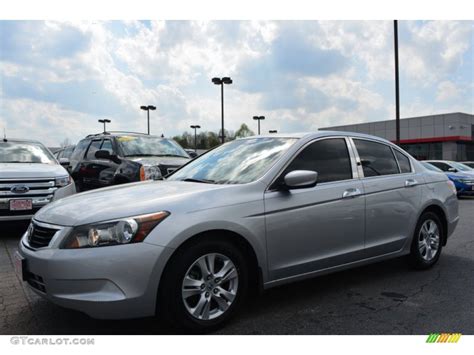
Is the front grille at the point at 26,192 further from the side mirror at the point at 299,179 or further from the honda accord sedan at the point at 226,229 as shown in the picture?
the side mirror at the point at 299,179

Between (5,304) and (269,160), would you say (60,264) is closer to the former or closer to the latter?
(5,304)

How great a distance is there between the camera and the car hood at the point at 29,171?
22.8ft

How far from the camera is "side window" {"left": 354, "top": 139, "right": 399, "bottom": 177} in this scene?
15.7 ft

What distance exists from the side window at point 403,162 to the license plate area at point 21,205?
5380 mm

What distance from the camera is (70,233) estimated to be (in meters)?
3.18

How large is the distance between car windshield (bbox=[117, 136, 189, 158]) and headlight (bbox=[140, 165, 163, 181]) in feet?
3.29

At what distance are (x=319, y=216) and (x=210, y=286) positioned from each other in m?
1.24

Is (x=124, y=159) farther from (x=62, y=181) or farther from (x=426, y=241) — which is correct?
(x=426, y=241)

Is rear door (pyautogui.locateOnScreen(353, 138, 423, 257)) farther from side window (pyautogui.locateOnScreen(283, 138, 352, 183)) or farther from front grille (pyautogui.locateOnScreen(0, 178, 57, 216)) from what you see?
front grille (pyautogui.locateOnScreen(0, 178, 57, 216))

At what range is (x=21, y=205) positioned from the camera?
22.6 feet

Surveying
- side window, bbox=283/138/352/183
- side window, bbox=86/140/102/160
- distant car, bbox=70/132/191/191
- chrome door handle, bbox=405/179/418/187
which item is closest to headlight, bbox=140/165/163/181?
distant car, bbox=70/132/191/191

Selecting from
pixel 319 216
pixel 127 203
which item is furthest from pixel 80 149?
pixel 319 216

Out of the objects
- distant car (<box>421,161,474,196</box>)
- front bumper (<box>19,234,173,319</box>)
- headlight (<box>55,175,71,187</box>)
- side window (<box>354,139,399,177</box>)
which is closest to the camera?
front bumper (<box>19,234,173,319</box>)

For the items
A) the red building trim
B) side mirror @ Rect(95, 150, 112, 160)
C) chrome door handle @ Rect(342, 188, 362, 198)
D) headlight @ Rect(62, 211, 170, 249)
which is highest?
the red building trim
